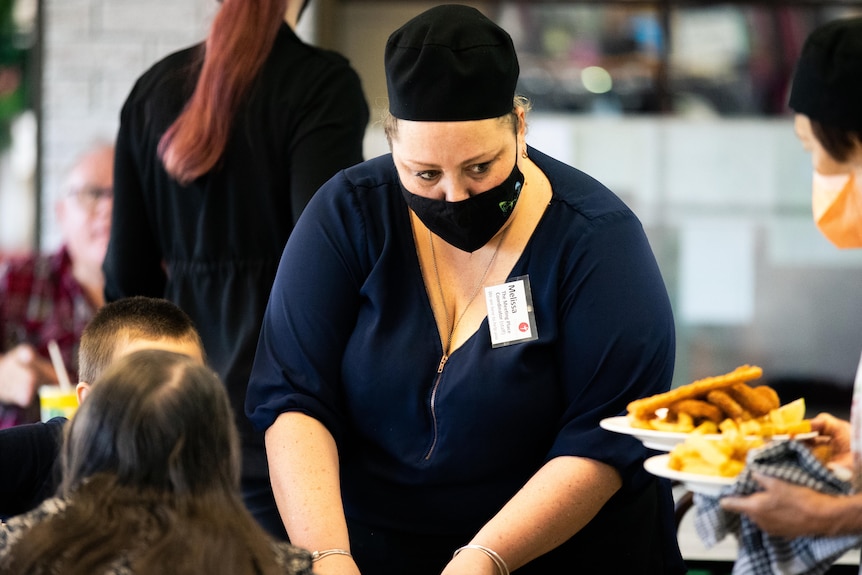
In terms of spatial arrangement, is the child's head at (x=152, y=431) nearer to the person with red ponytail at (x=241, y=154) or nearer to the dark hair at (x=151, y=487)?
the dark hair at (x=151, y=487)

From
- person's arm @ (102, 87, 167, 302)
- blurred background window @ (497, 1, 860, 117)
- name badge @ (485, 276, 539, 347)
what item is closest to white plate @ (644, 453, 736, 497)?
name badge @ (485, 276, 539, 347)

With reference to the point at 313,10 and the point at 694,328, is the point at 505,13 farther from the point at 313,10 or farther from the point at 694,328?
the point at 694,328

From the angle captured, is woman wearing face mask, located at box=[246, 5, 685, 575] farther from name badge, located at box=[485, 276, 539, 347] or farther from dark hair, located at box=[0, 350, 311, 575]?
dark hair, located at box=[0, 350, 311, 575]

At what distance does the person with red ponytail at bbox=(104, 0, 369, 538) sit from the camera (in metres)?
2.27

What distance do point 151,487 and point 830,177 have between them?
36.7 inches

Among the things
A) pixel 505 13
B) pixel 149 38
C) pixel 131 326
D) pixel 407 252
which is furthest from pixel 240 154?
pixel 505 13

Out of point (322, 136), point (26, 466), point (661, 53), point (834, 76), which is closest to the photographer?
point (834, 76)

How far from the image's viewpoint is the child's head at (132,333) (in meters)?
2.10

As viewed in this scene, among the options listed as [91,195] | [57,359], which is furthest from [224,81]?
[91,195]

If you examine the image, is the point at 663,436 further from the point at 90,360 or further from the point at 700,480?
the point at 90,360

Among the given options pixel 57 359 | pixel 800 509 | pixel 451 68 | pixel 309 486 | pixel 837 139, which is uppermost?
pixel 451 68

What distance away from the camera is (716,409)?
4.99 ft

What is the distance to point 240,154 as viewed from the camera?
2.29m

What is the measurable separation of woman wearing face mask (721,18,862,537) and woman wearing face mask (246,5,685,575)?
0.33 m
